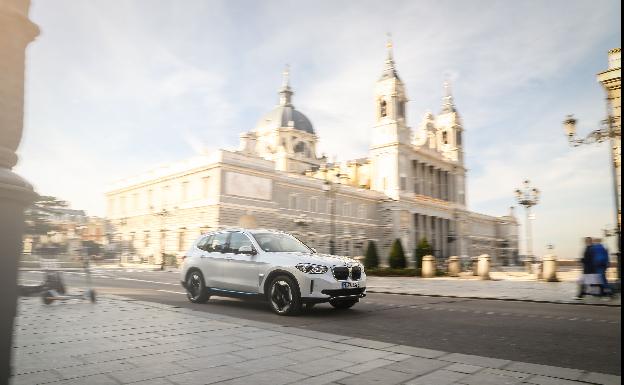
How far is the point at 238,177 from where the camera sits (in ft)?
148

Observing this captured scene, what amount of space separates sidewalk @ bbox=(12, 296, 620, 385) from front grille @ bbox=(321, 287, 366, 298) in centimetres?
184

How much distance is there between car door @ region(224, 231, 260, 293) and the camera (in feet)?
30.5

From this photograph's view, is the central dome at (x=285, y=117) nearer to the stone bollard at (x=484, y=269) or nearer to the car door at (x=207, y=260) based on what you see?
the stone bollard at (x=484, y=269)

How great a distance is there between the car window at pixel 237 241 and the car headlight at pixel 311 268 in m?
1.75

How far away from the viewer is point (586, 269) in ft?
42.7

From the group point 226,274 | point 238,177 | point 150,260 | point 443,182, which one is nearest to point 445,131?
point 443,182

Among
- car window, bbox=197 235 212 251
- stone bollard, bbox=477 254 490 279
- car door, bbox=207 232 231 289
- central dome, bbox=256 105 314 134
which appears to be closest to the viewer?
car door, bbox=207 232 231 289

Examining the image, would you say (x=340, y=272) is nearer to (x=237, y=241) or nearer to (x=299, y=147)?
(x=237, y=241)

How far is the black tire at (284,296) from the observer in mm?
8461

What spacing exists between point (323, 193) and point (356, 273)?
4718 centimetres

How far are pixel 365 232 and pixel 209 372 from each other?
59908 millimetres

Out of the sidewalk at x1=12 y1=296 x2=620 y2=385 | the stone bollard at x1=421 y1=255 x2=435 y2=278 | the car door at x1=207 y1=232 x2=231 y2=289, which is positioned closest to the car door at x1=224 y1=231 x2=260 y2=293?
the car door at x1=207 y1=232 x2=231 y2=289

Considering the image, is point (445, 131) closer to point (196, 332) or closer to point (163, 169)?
point (163, 169)

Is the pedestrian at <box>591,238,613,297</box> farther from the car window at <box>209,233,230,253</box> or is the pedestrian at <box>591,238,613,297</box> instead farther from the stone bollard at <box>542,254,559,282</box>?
the car window at <box>209,233,230,253</box>
